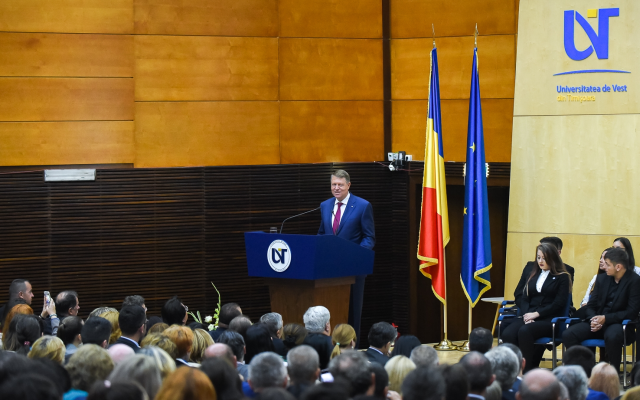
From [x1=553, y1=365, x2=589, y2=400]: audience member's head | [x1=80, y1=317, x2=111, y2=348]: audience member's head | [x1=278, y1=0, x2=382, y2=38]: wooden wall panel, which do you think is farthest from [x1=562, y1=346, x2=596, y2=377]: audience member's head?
[x1=278, y1=0, x2=382, y2=38]: wooden wall panel

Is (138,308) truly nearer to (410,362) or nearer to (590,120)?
(410,362)

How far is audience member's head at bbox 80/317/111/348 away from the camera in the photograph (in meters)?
3.97

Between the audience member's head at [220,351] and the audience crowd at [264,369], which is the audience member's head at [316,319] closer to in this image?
the audience crowd at [264,369]

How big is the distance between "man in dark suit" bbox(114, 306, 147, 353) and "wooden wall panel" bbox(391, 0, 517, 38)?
4.81m

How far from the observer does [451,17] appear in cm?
786

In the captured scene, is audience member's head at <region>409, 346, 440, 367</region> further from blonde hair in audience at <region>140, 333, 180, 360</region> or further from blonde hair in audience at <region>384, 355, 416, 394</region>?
blonde hair in audience at <region>140, 333, 180, 360</region>

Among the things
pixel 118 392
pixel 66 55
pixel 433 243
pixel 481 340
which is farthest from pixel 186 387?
pixel 66 55

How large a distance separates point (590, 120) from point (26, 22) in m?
5.19

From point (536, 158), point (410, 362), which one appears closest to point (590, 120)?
point (536, 158)

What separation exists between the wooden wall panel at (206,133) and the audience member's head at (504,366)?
15.2 feet

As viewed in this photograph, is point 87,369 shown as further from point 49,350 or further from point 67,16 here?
point 67,16

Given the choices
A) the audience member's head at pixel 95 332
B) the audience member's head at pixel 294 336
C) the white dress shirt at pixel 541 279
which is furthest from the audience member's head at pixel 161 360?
the white dress shirt at pixel 541 279

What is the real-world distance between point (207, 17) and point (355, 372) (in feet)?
17.2

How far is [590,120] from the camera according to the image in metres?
6.91
